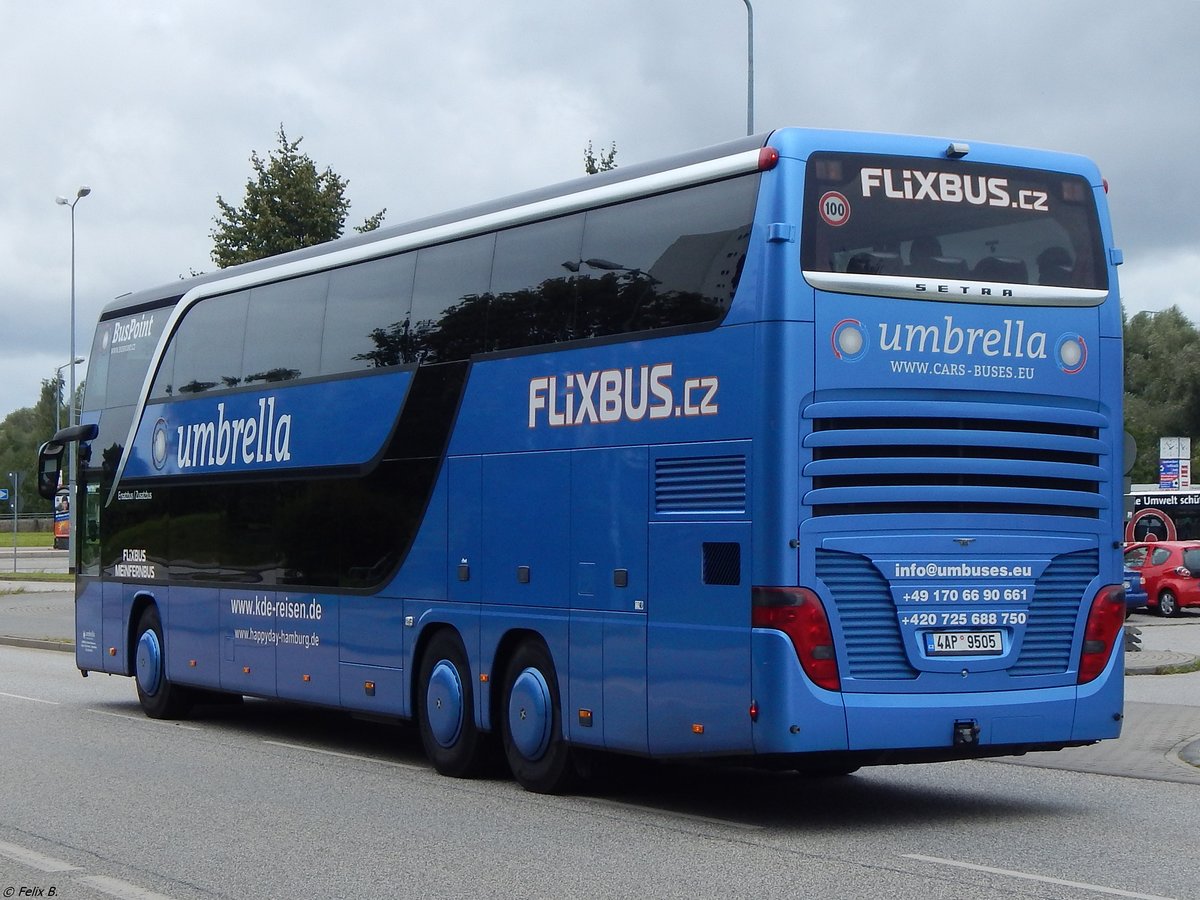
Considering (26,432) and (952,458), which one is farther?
(26,432)

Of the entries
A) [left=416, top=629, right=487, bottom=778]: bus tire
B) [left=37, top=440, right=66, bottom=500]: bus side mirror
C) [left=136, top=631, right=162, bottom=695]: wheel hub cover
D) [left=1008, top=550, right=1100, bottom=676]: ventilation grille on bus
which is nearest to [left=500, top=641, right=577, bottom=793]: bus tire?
[left=416, top=629, right=487, bottom=778]: bus tire

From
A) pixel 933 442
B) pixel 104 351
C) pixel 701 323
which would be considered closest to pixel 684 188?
pixel 701 323

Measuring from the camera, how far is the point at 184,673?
704 inches

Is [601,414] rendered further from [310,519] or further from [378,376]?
[310,519]

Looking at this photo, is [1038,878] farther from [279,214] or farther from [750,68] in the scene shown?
[279,214]

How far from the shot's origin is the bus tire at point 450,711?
1308 centimetres

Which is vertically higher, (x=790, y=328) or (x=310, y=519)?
(x=790, y=328)

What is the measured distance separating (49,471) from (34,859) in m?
11.0

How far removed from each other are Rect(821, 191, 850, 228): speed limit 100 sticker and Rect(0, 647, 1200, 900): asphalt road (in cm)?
357

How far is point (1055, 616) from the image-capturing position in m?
10.9

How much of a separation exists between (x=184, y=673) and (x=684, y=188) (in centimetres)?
912

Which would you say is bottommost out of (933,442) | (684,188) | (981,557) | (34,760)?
(34,760)

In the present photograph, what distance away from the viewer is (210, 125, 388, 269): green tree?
38344 millimetres

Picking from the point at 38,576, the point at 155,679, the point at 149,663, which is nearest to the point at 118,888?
the point at 155,679
